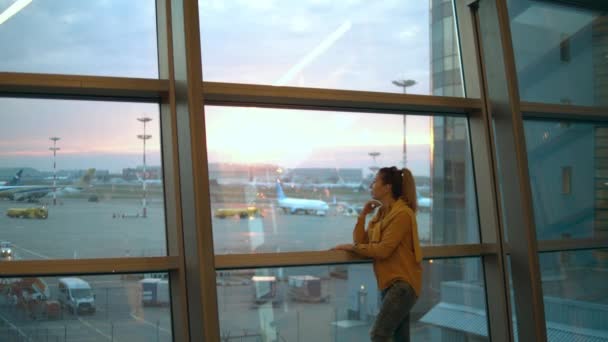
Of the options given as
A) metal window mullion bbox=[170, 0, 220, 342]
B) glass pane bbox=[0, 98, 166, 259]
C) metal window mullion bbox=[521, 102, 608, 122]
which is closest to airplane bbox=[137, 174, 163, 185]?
glass pane bbox=[0, 98, 166, 259]

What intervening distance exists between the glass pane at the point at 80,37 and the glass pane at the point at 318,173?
495mm

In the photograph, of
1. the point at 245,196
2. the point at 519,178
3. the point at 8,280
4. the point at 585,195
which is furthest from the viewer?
the point at 585,195

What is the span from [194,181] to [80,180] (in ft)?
2.20

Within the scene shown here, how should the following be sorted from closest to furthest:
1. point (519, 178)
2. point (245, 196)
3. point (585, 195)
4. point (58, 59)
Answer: point (58, 59) < point (245, 196) < point (519, 178) < point (585, 195)

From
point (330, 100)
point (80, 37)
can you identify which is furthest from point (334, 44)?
point (80, 37)

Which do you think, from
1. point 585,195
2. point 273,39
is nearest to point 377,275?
point 273,39

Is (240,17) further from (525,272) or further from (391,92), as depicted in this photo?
(525,272)

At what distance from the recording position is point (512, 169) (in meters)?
4.10

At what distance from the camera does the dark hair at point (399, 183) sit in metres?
3.65

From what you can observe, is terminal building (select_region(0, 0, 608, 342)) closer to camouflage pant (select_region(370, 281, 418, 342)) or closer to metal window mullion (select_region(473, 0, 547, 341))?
metal window mullion (select_region(473, 0, 547, 341))

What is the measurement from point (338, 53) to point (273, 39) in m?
0.42

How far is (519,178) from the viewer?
4.05 meters

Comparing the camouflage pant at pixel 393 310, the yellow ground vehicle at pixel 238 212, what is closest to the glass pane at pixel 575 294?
the camouflage pant at pixel 393 310

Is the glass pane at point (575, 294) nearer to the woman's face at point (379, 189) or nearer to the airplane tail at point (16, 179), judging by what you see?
the woman's face at point (379, 189)
